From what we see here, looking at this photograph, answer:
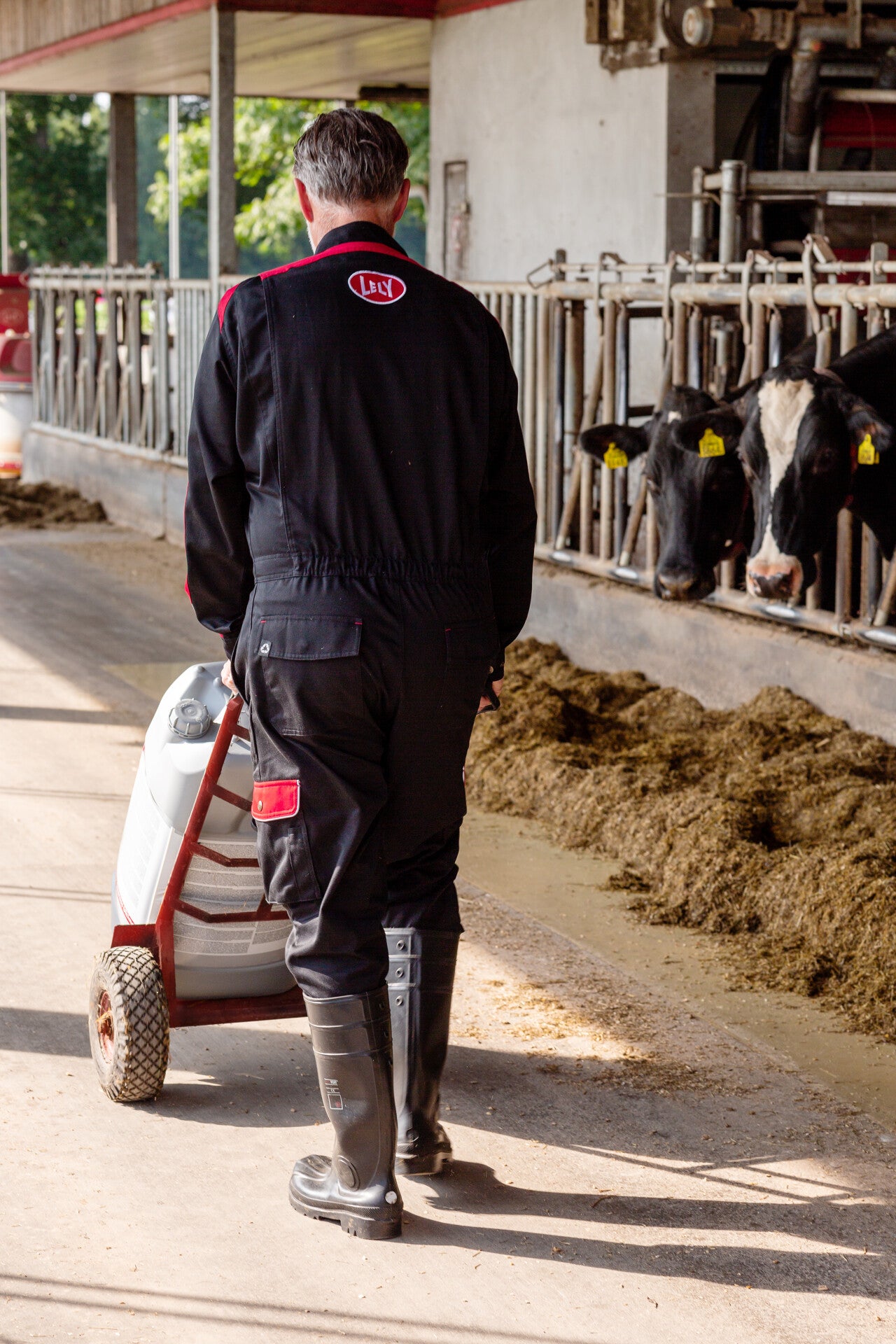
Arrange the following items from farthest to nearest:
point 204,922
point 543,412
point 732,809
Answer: point 543,412 → point 732,809 → point 204,922

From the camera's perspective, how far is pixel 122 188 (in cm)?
1861

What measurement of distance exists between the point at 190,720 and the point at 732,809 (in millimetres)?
2368

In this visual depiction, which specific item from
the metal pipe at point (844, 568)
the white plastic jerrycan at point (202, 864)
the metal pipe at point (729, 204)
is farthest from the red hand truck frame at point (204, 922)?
the metal pipe at point (729, 204)

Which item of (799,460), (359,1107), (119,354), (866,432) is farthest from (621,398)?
(119,354)

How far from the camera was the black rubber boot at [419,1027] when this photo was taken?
130 inches

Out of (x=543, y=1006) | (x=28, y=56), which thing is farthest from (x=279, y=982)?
(x=28, y=56)

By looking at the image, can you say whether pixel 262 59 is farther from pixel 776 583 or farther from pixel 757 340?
pixel 776 583

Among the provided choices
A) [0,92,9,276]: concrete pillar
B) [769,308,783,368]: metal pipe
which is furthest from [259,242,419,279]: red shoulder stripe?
[0,92,9,276]: concrete pillar

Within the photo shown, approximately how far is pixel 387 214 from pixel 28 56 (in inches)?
668

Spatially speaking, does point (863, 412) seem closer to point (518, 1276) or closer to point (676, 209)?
point (518, 1276)

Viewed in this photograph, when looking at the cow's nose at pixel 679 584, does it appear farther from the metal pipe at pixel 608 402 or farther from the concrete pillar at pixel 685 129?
the concrete pillar at pixel 685 129

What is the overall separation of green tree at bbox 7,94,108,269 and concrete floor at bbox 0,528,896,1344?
31.4 m

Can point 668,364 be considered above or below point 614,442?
above

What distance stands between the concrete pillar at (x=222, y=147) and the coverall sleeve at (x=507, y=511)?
31.4 feet
